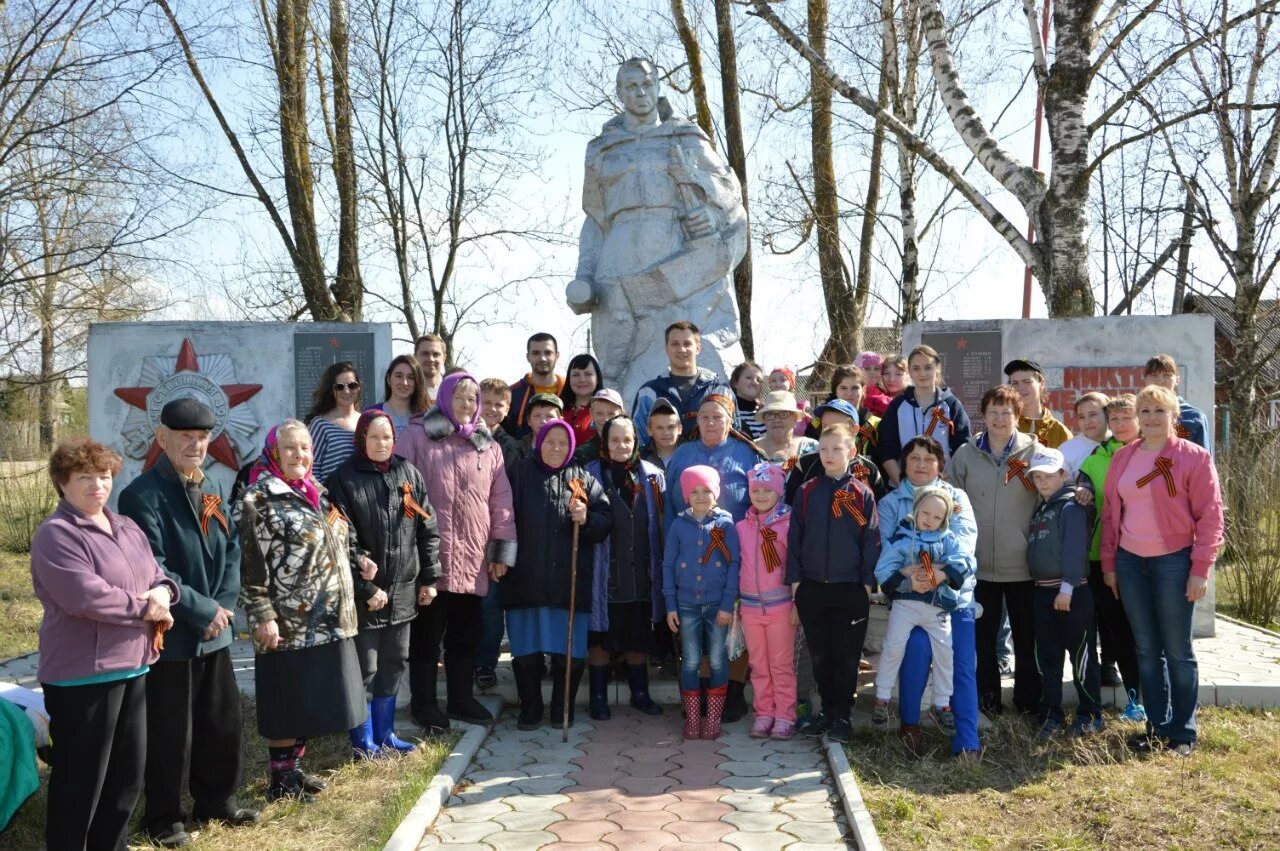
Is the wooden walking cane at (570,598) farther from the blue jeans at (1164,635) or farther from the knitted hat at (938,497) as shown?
the blue jeans at (1164,635)

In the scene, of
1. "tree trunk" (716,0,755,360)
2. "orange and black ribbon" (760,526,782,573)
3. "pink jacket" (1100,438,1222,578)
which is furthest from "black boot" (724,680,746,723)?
"tree trunk" (716,0,755,360)

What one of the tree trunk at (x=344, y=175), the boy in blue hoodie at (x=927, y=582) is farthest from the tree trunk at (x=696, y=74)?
the boy in blue hoodie at (x=927, y=582)

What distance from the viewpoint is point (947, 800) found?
421cm

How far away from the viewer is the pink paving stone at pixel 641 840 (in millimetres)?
3719

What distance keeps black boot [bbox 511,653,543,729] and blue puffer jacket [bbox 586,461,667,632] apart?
34cm

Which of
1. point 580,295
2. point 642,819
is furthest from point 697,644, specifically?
point 580,295

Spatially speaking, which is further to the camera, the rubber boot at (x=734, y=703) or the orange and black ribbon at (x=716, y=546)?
the rubber boot at (x=734, y=703)

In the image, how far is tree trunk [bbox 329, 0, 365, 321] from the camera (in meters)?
12.2

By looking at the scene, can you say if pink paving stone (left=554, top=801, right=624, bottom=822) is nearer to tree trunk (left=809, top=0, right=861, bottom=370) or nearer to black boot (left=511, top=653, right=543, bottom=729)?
black boot (left=511, top=653, right=543, bottom=729)

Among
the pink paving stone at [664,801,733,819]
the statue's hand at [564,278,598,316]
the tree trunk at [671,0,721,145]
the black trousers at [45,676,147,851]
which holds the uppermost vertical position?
the tree trunk at [671,0,721,145]

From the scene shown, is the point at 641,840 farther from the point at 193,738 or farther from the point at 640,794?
the point at 193,738

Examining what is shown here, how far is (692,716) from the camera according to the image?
5.01 m

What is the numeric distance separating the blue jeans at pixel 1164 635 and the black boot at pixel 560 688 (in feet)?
8.24

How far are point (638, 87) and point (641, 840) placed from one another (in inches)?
213
